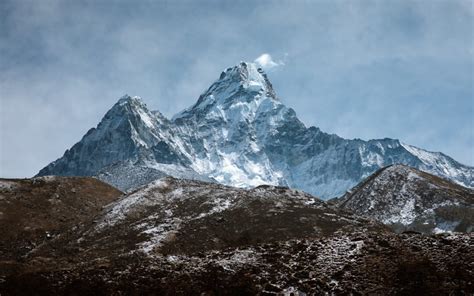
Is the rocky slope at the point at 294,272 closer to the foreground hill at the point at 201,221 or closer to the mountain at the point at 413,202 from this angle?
the foreground hill at the point at 201,221

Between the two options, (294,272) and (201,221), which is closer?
(294,272)

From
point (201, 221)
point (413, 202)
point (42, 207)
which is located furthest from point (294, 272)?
point (413, 202)

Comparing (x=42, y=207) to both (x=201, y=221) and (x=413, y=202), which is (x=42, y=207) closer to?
(x=201, y=221)

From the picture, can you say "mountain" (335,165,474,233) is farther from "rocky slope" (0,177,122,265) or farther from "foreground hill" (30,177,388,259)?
"rocky slope" (0,177,122,265)

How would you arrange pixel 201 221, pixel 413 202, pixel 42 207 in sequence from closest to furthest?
pixel 201 221
pixel 42 207
pixel 413 202

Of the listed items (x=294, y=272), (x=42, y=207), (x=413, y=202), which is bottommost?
(x=294, y=272)

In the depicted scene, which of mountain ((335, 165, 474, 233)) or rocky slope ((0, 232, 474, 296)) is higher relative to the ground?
mountain ((335, 165, 474, 233))

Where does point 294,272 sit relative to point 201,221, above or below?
below

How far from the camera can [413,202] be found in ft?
441

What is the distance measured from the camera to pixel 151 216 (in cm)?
7881

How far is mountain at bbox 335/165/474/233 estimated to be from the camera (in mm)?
121750

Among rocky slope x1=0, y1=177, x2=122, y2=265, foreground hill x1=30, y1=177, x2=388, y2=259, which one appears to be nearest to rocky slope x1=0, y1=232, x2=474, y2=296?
foreground hill x1=30, y1=177, x2=388, y2=259

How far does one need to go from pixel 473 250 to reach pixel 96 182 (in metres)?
85.7

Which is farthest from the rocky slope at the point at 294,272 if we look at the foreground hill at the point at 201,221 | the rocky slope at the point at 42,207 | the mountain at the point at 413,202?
the mountain at the point at 413,202
